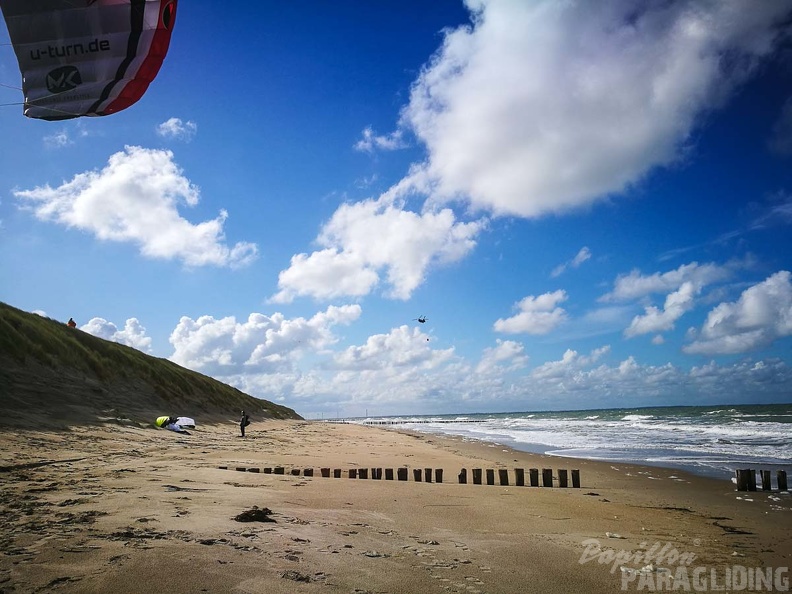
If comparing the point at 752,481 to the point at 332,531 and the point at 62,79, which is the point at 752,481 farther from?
the point at 62,79

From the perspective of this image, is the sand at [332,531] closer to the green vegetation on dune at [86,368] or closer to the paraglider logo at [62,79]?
the paraglider logo at [62,79]

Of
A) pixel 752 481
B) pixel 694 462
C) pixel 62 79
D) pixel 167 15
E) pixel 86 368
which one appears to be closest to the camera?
pixel 62 79

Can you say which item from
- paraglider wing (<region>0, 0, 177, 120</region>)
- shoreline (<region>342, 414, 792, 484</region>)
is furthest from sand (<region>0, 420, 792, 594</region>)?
paraglider wing (<region>0, 0, 177, 120</region>)

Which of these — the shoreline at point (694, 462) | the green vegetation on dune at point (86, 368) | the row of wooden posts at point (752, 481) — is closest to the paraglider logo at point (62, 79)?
the green vegetation on dune at point (86, 368)

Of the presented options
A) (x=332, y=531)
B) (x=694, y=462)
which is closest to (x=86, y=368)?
(x=332, y=531)

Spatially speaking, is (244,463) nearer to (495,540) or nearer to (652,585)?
(495,540)

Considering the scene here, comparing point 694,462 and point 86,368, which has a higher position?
point 86,368

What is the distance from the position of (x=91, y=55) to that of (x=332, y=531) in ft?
22.4

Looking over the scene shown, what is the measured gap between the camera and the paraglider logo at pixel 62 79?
5406 mm

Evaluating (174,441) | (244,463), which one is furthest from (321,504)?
(174,441)

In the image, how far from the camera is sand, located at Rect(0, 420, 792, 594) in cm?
461

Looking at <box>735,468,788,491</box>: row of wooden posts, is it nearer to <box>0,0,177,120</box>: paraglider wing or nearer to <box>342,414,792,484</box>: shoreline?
<box>342,414,792,484</box>: shoreline

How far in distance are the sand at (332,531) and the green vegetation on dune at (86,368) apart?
813 cm

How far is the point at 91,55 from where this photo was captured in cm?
548
